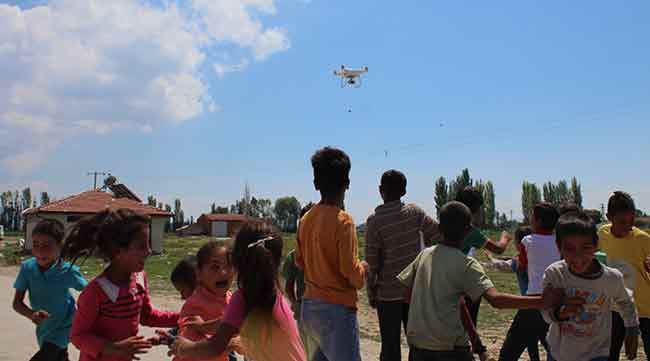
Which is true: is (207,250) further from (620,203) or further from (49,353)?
(620,203)

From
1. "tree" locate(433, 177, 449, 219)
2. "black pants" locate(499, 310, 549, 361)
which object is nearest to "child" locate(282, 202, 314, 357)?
"black pants" locate(499, 310, 549, 361)

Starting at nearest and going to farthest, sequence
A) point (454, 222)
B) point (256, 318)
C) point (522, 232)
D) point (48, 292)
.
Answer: point (256, 318)
point (454, 222)
point (48, 292)
point (522, 232)

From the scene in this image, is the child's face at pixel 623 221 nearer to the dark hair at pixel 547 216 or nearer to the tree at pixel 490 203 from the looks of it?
the dark hair at pixel 547 216

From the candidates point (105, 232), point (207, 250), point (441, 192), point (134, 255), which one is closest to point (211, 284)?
point (207, 250)

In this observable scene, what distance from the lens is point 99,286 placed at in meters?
3.19

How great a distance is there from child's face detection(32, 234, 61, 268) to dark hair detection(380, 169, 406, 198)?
109 inches

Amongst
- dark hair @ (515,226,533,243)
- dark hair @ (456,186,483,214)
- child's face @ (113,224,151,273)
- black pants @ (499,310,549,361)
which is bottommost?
black pants @ (499,310,549,361)

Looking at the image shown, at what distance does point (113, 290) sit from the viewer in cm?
321

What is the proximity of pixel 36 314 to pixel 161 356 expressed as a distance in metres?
3.12

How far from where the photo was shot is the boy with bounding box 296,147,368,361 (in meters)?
3.80

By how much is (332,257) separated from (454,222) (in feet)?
2.71

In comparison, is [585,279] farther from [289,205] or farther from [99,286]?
[289,205]

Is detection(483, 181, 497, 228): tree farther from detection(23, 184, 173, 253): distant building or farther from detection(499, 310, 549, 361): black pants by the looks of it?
detection(499, 310, 549, 361): black pants

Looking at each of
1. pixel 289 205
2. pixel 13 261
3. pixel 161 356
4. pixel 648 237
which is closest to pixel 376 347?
pixel 161 356
